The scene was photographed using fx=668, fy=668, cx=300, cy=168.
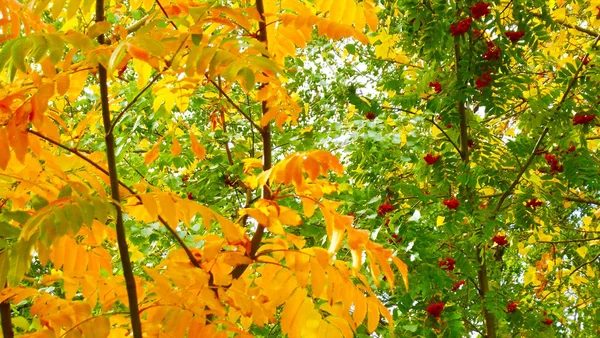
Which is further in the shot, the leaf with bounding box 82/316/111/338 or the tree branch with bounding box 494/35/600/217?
the tree branch with bounding box 494/35/600/217

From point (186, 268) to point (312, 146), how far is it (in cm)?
175

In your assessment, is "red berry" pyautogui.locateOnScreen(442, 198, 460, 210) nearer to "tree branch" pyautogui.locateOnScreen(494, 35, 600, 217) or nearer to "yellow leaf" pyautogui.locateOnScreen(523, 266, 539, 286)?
"tree branch" pyautogui.locateOnScreen(494, 35, 600, 217)

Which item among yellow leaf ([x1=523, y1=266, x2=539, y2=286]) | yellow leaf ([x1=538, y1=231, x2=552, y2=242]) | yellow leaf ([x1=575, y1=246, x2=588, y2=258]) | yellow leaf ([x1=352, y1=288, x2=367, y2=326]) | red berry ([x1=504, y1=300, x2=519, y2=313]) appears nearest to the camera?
yellow leaf ([x1=352, y1=288, x2=367, y2=326])

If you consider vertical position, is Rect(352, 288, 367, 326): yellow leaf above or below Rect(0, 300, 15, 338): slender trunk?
above

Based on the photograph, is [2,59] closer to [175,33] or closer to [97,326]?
[175,33]

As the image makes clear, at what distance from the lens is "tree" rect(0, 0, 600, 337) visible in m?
1.22

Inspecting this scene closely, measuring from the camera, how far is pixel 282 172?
141 cm

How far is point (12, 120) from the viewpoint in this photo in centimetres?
107

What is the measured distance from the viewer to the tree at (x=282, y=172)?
1.22m

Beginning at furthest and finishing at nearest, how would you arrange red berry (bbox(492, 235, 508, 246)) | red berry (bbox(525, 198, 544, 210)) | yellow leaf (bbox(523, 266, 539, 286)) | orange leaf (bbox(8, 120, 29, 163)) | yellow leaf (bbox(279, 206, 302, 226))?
yellow leaf (bbox(523, 266, 539, 286))
red berry (bbox(492, 235, 508, 246))
red berry (bbox(525, 198, 544, 210))
yellow leaf (bbox(279, 206, 302, 226))
orange leaf (bbox(8, 120, 29, 163))

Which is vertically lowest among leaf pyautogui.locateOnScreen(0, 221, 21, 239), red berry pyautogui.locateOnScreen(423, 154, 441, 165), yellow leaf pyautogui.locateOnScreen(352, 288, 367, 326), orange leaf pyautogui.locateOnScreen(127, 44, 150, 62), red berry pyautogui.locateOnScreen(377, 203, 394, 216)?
leaf pyautogui.locateOnScreen(0, 221, 21, 239)

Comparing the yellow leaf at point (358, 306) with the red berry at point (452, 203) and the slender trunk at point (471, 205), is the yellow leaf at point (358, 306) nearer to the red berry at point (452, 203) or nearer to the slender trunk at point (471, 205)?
the red berry at point (452, 203)

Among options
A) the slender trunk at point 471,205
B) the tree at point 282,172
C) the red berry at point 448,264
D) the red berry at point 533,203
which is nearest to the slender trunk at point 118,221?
the tree at point 282,172

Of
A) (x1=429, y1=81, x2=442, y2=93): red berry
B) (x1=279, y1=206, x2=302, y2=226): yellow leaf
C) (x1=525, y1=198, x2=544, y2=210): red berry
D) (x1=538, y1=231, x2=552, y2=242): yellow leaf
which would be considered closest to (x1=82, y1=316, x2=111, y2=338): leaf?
(x1=279, y1=206, x2=302, y2=226): yellow leaf
